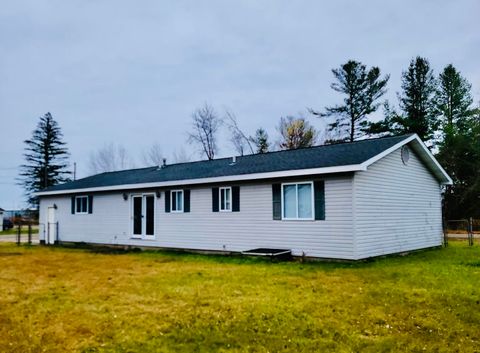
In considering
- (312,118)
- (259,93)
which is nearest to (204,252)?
(259,93)

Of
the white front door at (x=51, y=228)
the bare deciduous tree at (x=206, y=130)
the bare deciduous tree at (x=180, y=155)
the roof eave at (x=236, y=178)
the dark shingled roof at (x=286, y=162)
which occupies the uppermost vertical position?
the bare deciduous tree at (x=206, y=130)

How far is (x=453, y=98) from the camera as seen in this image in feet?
104

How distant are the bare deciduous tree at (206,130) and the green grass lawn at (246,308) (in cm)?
2811

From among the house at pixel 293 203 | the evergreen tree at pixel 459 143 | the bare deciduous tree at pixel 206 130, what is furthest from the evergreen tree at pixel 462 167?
the bare deciduous tree at pixel 206 130

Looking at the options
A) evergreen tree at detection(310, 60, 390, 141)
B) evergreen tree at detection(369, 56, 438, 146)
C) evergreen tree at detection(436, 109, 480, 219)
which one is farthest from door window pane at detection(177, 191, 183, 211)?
evergreen tree at detection(436, 109, 480, 219)

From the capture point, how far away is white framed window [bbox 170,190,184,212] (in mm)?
15357

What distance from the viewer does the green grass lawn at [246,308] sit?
4.87 metres

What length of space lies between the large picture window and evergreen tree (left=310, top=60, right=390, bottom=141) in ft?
69.8

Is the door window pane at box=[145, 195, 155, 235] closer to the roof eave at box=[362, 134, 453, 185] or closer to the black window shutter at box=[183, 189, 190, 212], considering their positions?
the black window shutter at box=[183, 189, 190, 212]

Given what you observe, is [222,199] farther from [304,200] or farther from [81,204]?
[81,204]

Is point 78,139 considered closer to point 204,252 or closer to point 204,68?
point 204,68

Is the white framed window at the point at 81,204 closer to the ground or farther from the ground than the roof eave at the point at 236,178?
closer to the ground

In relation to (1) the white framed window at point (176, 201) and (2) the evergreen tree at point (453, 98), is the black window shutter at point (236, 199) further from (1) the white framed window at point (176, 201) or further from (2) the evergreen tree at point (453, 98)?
(2) the evergreen tree at point (453, 98)

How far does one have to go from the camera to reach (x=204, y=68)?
26.0 m
